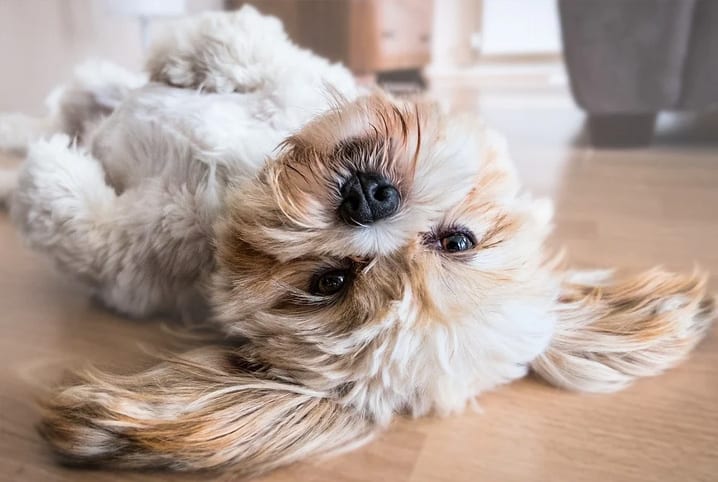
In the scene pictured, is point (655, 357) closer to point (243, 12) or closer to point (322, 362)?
point (322, 362)

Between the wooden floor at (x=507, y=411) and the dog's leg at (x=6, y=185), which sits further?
the dog's leg at (x=6, y=185)

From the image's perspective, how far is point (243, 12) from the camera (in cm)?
158

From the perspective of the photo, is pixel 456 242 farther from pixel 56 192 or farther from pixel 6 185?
pixel 6 185

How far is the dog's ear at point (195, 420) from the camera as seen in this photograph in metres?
0.83

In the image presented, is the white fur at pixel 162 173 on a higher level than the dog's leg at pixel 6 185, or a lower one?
higher

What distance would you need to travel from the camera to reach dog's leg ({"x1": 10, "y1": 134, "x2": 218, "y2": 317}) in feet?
3.91

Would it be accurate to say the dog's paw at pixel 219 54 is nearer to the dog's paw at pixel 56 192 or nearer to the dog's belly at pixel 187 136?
the dog's belly at pixel 187 136

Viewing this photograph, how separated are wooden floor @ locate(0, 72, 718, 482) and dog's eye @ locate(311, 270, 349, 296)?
0.83 feet

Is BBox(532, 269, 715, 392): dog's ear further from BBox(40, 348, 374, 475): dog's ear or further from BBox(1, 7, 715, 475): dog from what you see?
BBox(40, 348, 374, 475): dog's ear

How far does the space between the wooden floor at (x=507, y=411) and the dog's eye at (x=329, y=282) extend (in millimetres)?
253

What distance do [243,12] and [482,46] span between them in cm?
559

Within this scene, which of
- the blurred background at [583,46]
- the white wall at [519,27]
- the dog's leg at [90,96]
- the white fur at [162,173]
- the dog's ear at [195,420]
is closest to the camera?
the dog's ear at [195,420]

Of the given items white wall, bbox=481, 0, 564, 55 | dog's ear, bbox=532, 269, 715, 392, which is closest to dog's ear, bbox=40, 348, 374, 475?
dog's ear, bbox=532, 269, 715, 392

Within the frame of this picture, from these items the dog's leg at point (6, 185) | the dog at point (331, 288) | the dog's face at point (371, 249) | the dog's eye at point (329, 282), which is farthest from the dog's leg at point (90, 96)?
the dog's eye at point (329, 282)
